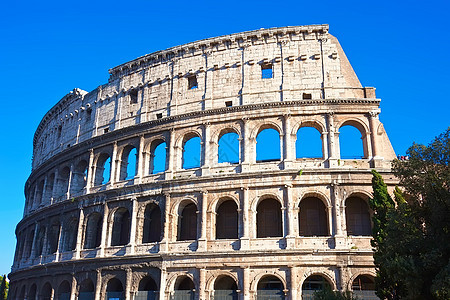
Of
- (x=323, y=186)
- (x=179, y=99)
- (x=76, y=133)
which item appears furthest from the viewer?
(x=76, y=133)

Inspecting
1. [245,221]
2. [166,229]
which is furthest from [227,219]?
[166,229]

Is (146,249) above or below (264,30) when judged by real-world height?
below

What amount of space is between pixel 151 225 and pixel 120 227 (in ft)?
7.99

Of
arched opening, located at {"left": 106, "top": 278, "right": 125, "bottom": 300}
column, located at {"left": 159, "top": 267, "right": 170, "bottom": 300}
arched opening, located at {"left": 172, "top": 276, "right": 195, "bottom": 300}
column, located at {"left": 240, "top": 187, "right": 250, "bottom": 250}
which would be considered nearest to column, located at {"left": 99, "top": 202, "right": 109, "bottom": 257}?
arched opening, located at {"left": 106, "top": 278, "right": 125, "bottom": 300}

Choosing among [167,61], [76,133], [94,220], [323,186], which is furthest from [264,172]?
[76,133]

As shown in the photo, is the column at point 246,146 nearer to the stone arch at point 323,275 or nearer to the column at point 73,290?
the stone arch at point 323,275

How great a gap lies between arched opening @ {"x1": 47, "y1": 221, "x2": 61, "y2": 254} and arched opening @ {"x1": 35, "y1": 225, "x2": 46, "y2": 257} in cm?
107

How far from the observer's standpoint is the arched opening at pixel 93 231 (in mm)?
27516

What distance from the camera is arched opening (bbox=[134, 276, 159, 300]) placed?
2319 centimetres

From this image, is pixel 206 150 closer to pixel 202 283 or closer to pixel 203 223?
pixel 203 223

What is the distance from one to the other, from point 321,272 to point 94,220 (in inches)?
588

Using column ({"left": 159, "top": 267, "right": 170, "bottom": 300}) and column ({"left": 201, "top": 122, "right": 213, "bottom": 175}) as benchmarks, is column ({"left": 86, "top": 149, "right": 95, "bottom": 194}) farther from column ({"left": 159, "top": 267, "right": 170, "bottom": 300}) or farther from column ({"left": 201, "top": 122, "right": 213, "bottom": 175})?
column ({"left": 201, "top": 122, "right": 213, "bottom": 175})

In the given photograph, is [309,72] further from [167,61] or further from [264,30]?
[167,61]

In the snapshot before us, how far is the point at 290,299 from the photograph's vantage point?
2069 cm
